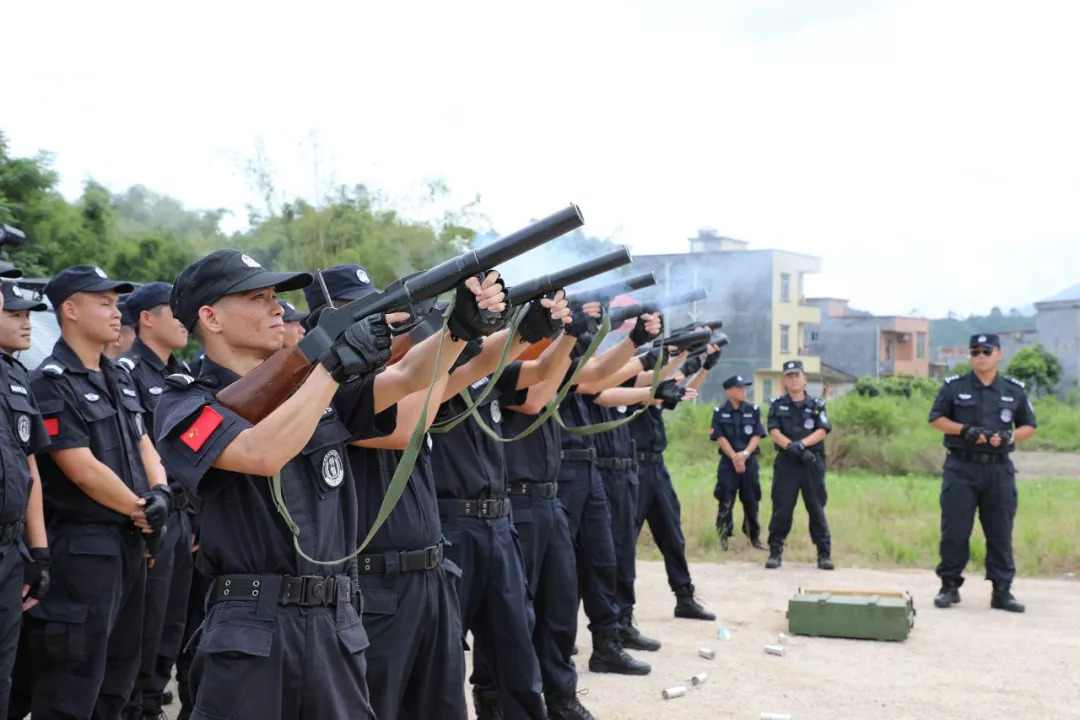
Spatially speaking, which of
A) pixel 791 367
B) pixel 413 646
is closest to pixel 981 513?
pixel 791 367

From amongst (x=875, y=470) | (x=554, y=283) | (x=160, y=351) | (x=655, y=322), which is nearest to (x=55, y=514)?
(x=160, y=351)

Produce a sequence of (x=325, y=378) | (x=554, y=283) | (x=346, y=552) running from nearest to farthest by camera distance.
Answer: (x=325, y=378) < (x=346, y=552) < (x=554, y=283)

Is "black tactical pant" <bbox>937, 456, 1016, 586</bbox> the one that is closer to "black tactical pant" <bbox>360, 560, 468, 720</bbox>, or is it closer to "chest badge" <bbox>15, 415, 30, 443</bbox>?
"black tactical pant" <bbox>360, 560, 468, 720</bbox>

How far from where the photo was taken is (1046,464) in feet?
80.2

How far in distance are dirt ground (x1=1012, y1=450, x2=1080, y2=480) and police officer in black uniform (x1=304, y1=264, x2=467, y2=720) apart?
19418mm

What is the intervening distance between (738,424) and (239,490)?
10822 mm

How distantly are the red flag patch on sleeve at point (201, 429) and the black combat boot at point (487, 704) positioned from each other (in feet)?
8.87

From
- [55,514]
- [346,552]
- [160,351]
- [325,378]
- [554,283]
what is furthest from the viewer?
[160,351]

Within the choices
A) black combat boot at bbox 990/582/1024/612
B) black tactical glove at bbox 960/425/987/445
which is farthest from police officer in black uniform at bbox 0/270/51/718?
black combat boot at bbox 990/582/1024/612

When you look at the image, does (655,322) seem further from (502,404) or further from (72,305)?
(72,305)

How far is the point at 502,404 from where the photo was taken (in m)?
5.69

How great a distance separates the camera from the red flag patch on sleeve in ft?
10.4

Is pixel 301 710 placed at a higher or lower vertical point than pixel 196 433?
lower

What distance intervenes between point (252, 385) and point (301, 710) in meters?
0.94
